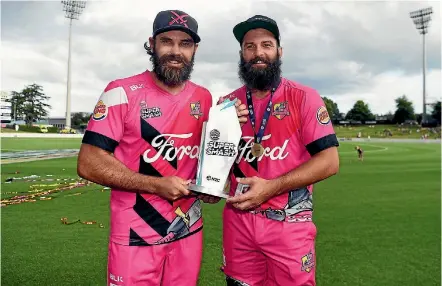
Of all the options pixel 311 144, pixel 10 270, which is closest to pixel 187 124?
pixel 311 144

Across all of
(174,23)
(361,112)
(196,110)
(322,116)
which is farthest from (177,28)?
(361,112)

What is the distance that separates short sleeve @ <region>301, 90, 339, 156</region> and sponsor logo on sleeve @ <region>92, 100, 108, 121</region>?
1611 millimetres

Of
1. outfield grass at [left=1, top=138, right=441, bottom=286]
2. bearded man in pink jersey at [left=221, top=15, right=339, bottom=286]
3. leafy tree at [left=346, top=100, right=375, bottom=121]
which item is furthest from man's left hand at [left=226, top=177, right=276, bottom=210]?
leafy tree at [left=346, top=100, right=375, bottom=121]

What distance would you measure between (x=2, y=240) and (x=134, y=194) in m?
5.56

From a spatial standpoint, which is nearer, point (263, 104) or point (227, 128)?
point (227, 128)

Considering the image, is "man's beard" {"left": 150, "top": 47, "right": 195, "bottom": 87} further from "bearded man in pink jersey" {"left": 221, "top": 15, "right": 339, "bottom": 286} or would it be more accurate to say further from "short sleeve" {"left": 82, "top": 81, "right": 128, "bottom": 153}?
"bearded man in pink jersey" {"left": 221, "top": 15, "right": 339, "bottom": 286}

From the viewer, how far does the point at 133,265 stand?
3160 mm

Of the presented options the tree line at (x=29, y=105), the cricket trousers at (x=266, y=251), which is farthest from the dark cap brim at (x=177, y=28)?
the tree line at (x=29, y=105)

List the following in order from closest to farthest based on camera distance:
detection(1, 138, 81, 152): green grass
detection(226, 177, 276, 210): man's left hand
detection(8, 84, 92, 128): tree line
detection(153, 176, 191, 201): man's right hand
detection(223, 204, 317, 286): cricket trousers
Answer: detection(153, 176, 191, 201): man's right hand < detection(226, 177, 276, 210): man's left hand < detection(223, 204, 317, 286): cricket trousers < detection(1, 138, 81, 152): green grass < detection(8, 84, 92, 128): tree line

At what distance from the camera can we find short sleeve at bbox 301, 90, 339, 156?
3.38 meters

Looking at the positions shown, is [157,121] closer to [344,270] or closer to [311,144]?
[311,144]

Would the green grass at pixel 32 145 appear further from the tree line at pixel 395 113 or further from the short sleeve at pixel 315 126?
the tree line at pixel 395 113

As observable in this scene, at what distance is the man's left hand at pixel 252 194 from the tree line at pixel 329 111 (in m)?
48.6

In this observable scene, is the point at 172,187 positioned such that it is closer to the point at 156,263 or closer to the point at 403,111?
the point at 156,263
